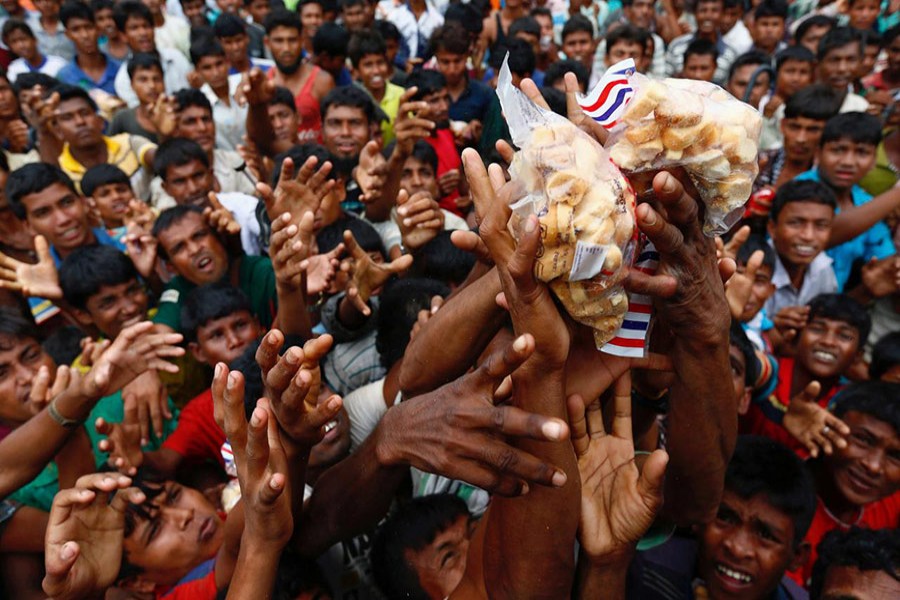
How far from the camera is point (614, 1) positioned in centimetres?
955

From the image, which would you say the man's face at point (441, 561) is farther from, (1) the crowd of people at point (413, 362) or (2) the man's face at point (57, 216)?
(2) the man's face at point (57, 216)

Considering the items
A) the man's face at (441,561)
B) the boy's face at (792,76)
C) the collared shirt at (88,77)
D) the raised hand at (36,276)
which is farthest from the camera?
the collared shirt at (88,77)

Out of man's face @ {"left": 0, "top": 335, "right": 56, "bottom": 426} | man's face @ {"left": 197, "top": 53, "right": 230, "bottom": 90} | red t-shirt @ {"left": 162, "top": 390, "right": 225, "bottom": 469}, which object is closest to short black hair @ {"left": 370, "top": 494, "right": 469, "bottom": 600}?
red t-shirt @ {"left": 162, "top": 390, "right": 225, "bottom": 469}

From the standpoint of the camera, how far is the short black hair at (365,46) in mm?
5871

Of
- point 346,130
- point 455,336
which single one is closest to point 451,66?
point 346,130

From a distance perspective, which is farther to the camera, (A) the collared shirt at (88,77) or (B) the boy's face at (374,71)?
(A) the collared shirt at (88,77)

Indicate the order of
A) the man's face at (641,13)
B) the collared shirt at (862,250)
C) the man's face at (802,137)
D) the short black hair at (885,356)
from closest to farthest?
the short black hair at (885,356), the collared shirt at (862,250), the man's face at (802,137), the man's face at (641,13)

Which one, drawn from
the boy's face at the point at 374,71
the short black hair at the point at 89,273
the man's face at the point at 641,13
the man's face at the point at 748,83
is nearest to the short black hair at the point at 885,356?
the man's face at the point at 748,83

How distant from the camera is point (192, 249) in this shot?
3.50 metres

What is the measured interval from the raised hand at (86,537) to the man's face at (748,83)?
576cm

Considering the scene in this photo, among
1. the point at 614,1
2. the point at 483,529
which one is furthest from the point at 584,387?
the point at 614,1

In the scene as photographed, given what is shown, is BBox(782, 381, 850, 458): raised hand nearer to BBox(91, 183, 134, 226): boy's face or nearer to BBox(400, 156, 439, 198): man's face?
BBox(400, 156, 439, 198): man's face

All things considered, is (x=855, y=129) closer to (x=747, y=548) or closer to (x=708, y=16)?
(x=747, y=548)

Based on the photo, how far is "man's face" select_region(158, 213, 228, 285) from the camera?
3.49 meters
